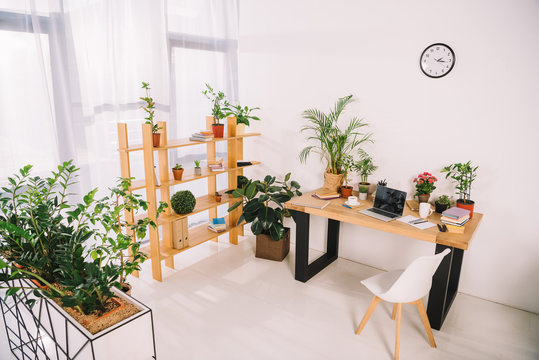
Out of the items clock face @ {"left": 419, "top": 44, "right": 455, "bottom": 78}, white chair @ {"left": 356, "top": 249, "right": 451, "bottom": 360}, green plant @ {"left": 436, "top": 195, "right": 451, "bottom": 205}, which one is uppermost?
clock face @ {"left": 419, "top": 44, "right": 455, "bottom": 78}

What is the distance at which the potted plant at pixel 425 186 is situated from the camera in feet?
10.2

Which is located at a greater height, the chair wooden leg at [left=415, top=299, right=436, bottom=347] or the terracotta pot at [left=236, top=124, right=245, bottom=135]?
the terracotta pot at [left=236, top=124, right=245, bottom=135]

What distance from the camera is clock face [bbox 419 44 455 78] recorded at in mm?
3000

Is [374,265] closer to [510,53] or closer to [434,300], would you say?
[434,300]

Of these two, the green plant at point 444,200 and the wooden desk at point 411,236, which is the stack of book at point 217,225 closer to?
the wooden desk at point 411,236

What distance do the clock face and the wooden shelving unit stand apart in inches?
73.6

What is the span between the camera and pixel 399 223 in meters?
2.84

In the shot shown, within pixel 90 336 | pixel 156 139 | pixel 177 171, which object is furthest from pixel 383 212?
pixel 90 336

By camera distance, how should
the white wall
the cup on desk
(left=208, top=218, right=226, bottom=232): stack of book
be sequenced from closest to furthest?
the white wall, the cup on desk, (left=208, top=218, right=226, bottom=232): stack of book

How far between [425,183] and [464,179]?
13.3 inches

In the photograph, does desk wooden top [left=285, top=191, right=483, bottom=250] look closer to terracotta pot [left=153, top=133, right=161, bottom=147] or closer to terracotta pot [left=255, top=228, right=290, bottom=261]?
terracotta pot [left=255, top=228, right=290, bottom=261]

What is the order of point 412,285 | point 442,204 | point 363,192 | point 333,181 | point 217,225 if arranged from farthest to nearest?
point 217,225 → point 333,181 → point 363,192 → point 442,204 → point 412,285

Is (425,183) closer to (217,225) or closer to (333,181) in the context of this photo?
(333,181)

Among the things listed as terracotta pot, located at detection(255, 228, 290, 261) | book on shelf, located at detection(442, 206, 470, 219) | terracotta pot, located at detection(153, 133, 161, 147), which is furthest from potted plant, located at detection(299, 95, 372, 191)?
terracotta pot, located at detection(153, 133, 161, 147)
